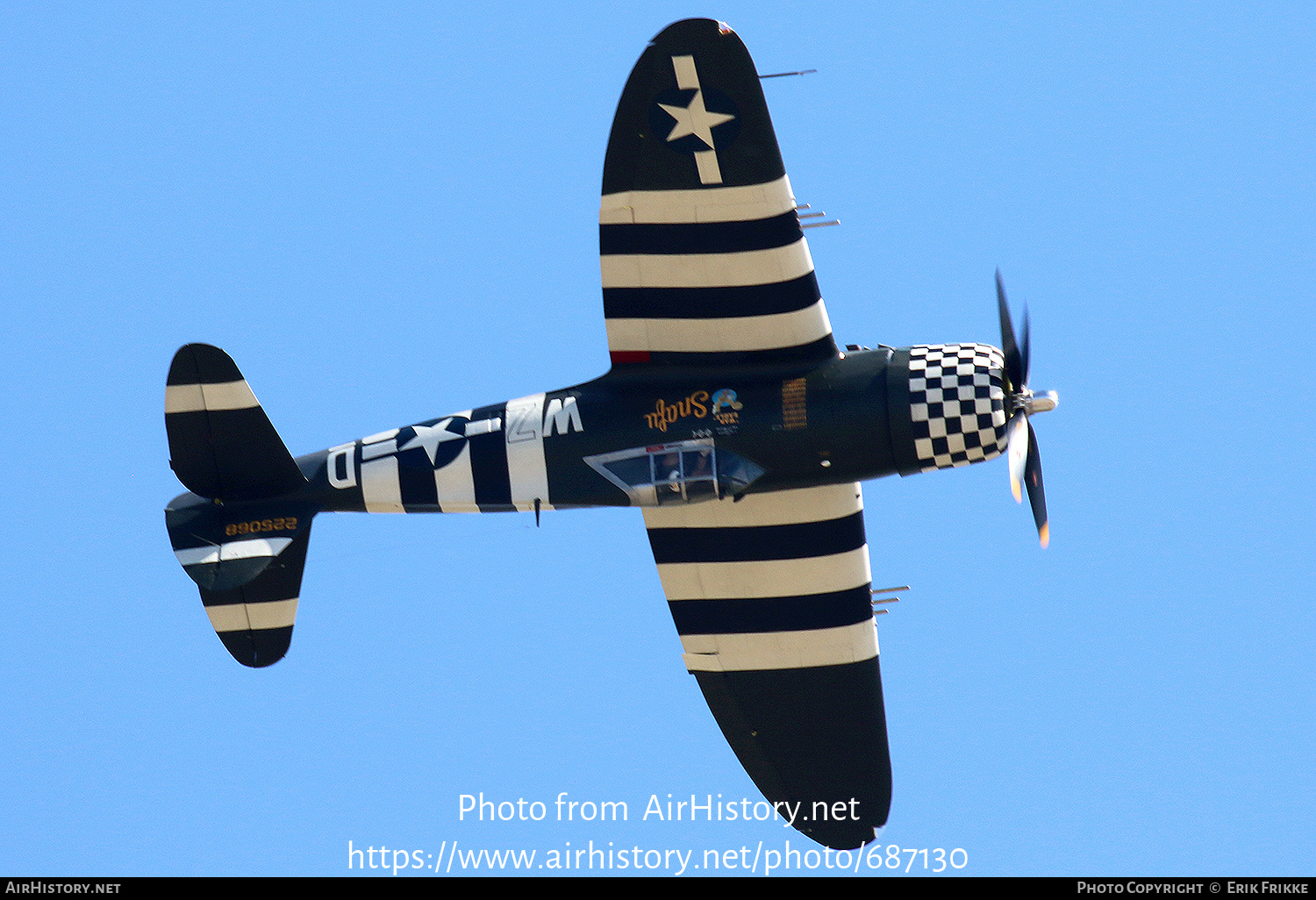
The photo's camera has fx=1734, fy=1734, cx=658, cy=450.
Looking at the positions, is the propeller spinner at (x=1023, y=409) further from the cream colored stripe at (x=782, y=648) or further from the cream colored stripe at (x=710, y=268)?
the cream colored stripe at (x=782, y=648)

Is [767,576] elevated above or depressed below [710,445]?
below

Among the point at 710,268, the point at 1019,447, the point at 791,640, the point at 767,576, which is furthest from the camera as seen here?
the point at 791,640

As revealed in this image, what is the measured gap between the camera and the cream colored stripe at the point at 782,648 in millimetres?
18984

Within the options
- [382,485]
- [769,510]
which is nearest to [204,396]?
[382,485]

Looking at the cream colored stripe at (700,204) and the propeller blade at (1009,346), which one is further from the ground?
the cream colored stripe at (700,204)

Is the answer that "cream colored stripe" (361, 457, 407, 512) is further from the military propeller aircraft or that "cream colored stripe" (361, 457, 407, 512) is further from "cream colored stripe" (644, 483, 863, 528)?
"cream colored stripe" (644, 483, 863, 528)

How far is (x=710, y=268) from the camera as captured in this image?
56.4 feet

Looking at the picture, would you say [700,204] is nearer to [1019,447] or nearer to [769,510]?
[769,510]

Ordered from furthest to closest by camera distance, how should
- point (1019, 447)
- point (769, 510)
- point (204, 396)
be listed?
point (769, 510) → point (204, 396) → point (1019, 447)

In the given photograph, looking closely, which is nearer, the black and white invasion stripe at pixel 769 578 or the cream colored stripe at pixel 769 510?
the cream colored stripe at pixel 769 510

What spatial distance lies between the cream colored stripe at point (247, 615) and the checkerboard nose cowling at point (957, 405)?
22.8 ft

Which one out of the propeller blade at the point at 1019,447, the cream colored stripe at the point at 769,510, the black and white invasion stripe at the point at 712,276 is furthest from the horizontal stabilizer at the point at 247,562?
the propeller blade at the point at 1019,447

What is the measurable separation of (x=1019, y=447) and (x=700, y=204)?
389cm

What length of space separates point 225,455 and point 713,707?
6019 mm
